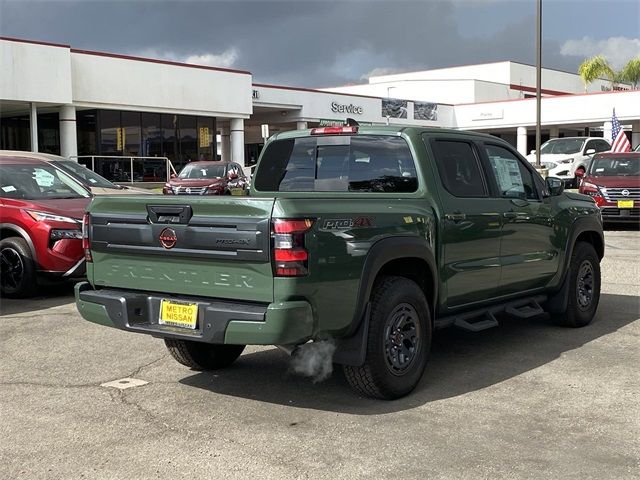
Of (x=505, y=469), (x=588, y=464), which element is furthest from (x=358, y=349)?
(x=588, y=464)

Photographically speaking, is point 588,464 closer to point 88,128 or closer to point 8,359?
point 8,359

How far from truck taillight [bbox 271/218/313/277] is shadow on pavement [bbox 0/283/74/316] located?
16.6 ft

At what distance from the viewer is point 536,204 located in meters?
6.36

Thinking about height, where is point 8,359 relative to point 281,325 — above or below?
below

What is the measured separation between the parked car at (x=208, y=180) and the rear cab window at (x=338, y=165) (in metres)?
13.4

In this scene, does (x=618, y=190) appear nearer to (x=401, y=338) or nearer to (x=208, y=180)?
(x=208, y=180)

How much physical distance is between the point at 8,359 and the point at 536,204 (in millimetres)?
4776

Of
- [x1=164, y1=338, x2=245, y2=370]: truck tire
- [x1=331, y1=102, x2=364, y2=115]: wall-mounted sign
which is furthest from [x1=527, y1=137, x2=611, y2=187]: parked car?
[x1=164, y1=338, x2=245, y2=370]: truck tire

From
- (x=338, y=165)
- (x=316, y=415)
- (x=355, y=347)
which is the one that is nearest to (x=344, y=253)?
(x=355, y=347)

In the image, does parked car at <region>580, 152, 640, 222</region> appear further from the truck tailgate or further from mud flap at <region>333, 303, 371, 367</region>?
the truck tailgate

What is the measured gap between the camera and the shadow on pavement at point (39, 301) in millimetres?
8180

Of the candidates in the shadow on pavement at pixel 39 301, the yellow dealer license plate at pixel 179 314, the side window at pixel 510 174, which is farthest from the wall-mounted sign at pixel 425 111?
the yellow dealer license plate at pixel 179 314

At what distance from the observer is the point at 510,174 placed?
6254mm

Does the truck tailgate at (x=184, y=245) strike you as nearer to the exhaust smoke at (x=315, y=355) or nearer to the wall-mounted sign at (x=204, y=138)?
the exhaust smoke at (x=315, y=355)
